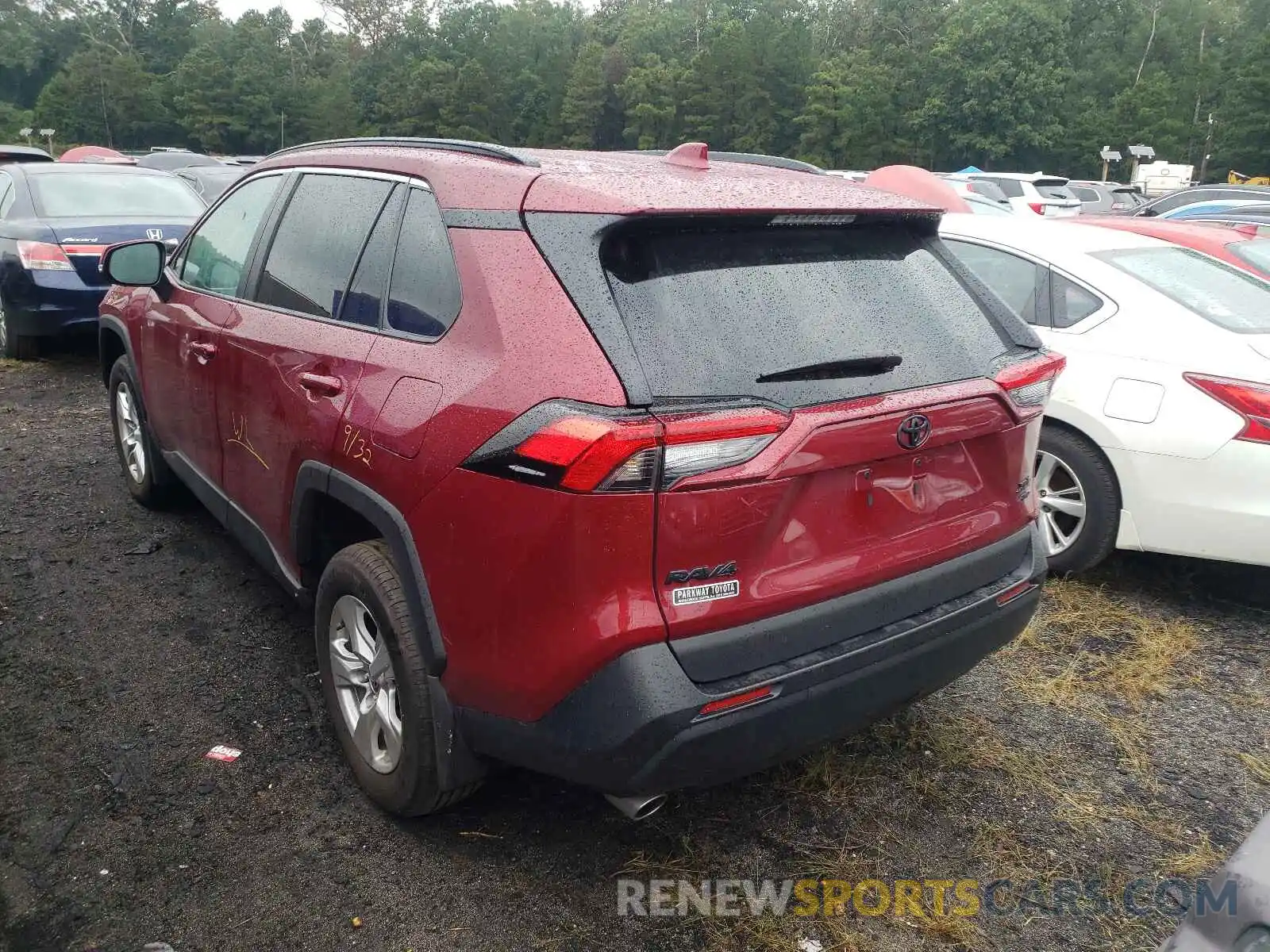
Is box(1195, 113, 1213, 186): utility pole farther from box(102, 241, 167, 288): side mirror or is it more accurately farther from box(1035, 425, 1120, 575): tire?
box(102, 241, 167, 288): side mirror

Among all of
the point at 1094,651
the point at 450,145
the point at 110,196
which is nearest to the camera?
the point at 450,145

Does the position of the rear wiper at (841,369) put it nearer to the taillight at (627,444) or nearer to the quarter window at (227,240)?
the taillight at (627,444)

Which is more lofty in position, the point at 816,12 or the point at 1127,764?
the point at 816,12

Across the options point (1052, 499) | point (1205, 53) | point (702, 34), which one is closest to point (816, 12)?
point (702, 34)

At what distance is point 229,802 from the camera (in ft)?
8.97

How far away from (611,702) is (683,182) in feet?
4.10

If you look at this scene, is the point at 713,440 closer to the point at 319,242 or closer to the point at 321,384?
the point at 321,384

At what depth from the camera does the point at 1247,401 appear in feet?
12.2

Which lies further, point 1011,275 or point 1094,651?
point 1011,275

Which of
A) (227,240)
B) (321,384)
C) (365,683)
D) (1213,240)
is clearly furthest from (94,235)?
(1213,240)

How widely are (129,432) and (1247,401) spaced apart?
510cm

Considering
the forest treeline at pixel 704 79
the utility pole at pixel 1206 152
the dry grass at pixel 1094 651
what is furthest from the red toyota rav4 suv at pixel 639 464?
the utility pole at pixel 1206 152

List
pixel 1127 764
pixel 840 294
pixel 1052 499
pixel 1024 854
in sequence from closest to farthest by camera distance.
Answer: pixel 840 294 < pixel 1024 854 < pixel 1127 764 < pixel 1052 499

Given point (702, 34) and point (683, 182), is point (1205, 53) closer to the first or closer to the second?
point (702, 34)
